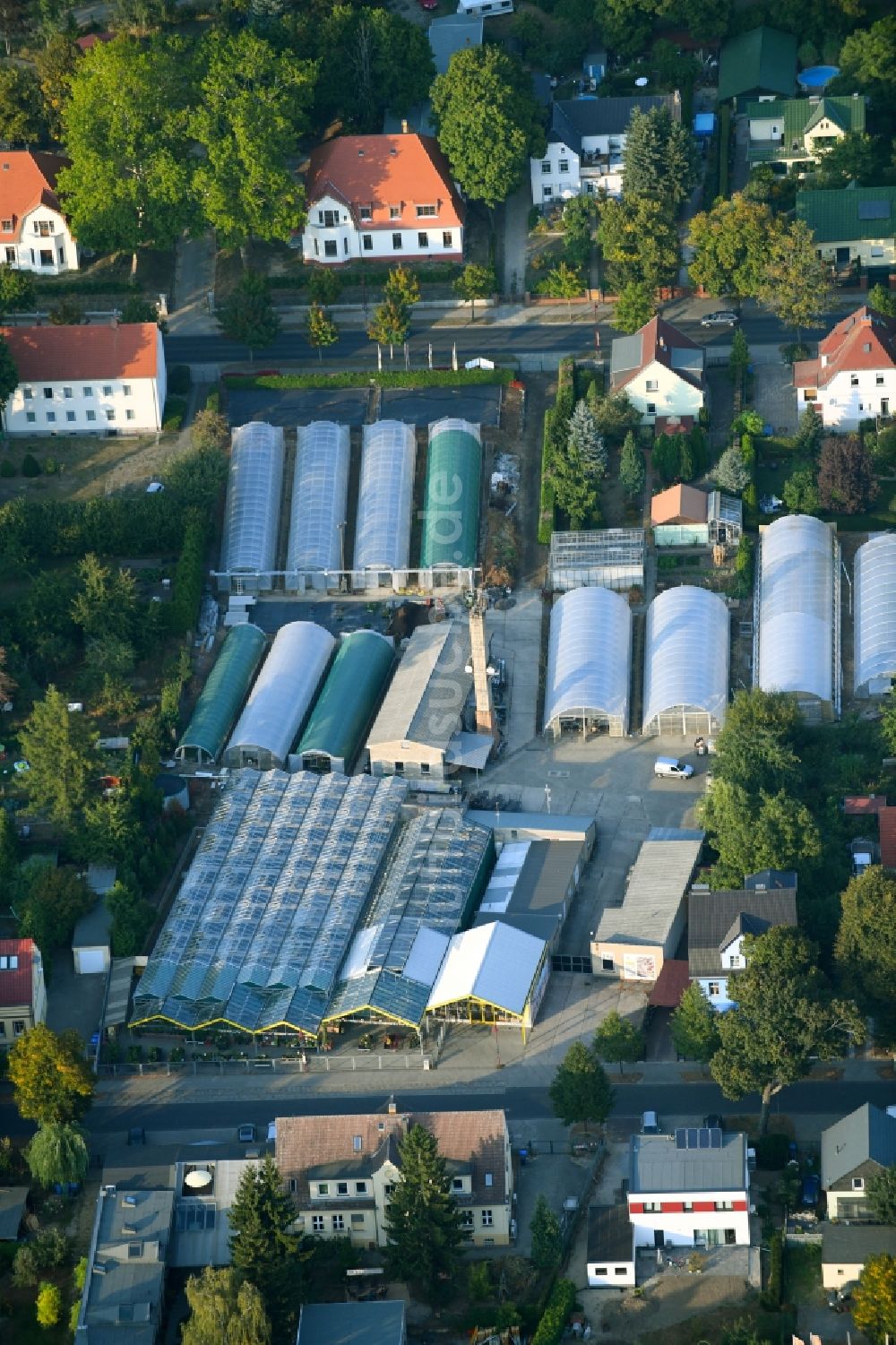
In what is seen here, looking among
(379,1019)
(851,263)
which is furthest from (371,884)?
(851,263)

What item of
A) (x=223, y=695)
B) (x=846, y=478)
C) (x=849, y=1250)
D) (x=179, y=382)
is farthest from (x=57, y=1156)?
(x=179, y=382)

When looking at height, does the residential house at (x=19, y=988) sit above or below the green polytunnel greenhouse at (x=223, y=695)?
below

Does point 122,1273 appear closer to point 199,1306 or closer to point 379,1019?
point 199,1306

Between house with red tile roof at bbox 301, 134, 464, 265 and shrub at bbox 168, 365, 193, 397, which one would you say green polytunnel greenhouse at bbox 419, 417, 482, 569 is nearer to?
shrub at bbox 168, 365, 193, 397

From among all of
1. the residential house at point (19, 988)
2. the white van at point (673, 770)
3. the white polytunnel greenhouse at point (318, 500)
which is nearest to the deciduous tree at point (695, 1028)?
the white van at point (673, 770)

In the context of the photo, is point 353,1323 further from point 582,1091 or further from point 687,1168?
point 687,1168

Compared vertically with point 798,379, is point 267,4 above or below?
above

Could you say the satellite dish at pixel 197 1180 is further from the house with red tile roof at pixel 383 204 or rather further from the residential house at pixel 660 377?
the house with red tile roof at pixel 383 204

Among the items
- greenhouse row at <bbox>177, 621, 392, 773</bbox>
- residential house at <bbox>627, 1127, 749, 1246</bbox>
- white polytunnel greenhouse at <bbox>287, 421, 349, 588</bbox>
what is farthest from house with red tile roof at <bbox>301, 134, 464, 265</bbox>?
residential house at <bbox>627, 1127, 749, 1246</bbox>
